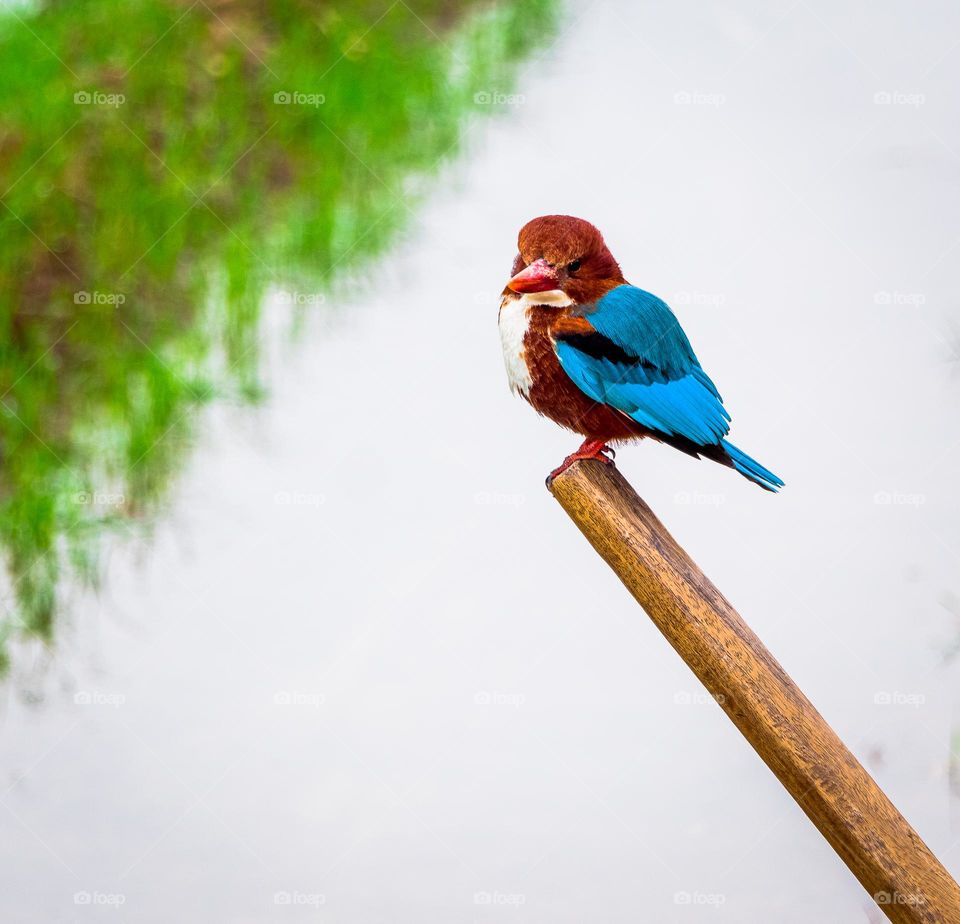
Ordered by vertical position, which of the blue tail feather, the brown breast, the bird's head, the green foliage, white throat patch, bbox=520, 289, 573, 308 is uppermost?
the green foliage

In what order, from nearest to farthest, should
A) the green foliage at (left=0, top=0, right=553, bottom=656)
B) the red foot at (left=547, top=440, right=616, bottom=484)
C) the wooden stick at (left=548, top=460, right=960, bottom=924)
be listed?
the wooden stick at (left=548, top=460, right=960, bottom=924)
the red foot at (left=547, top=440, right=616, bottom=484)
the green foliage at (left=0, top=0, right=553, bottom=656)

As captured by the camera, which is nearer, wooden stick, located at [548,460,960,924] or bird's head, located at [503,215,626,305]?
wooden stick, located at [548,460,960,924]

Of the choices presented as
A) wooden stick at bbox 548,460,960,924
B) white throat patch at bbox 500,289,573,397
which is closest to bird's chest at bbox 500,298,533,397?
white throat patch at bbox 500,289,573,397

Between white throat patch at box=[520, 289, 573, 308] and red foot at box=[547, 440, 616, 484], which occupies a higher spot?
white throat patch at box=[520, 289, 573, 308]

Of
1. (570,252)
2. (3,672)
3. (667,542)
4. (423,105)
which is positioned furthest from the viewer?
(423,105)

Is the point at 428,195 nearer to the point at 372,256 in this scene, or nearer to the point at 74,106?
the point at 372,256

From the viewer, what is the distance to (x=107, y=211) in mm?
2504

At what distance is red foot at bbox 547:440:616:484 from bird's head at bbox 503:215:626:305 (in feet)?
0.57

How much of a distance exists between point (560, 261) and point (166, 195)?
131cm

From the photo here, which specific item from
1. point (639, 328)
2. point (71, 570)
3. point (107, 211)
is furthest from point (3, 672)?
point (639, 328)

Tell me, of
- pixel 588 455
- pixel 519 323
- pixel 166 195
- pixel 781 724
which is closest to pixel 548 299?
pixel 519 323

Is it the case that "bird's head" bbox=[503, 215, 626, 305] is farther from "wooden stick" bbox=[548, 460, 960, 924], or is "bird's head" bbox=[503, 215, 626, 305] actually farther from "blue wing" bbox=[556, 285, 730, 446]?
"wooden stick" bbox=[548, 460, 960, 924]

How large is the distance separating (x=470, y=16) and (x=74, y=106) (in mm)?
834

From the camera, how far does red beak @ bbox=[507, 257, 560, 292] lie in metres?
1.39
